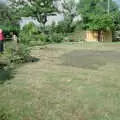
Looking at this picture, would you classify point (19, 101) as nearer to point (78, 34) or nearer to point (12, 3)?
point (78, 34)

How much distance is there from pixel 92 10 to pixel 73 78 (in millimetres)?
40543

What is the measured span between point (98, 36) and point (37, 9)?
1024cm

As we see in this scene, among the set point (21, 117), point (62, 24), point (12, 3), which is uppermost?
point (12, 3)

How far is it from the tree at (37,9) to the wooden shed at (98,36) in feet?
24.7

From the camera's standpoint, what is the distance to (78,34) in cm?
4138

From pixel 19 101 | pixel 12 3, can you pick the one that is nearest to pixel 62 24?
pixel 12 3

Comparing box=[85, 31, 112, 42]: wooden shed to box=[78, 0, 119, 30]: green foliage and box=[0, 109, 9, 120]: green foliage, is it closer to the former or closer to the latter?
box=[78, 0, 119, 30]: green foliage

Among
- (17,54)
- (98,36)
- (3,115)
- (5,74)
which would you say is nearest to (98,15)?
(98,36)

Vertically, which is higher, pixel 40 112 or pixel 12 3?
pixel 12 3

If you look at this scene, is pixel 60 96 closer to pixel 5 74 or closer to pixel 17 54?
pixel 5 74

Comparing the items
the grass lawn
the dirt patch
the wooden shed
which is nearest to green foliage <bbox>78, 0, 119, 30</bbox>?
the wooden shed

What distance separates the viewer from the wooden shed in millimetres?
40438

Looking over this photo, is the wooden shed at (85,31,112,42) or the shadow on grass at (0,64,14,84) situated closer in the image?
the shadow on grass at (0,64,14,84)

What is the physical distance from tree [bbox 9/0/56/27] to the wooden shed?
24.7ft
